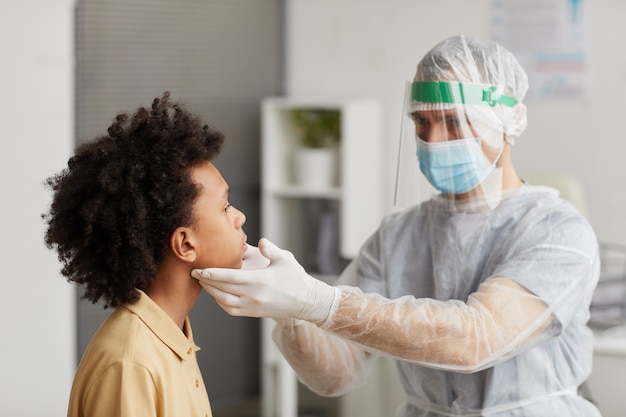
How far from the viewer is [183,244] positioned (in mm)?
1364

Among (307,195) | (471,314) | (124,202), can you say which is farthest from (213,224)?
(307,195)

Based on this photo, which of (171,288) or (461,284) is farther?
(461,284)

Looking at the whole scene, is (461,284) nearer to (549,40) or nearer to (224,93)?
(549,40)

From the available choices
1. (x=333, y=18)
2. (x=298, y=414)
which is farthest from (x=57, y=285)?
(x=333, y=18)

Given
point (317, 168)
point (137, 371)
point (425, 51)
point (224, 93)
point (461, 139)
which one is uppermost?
point (425, 51)

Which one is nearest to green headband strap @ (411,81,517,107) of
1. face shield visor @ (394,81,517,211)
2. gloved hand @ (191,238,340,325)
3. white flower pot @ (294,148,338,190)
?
face shield visor @ (394,81,517,211)

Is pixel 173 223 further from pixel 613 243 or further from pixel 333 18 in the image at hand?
pixel 333 18

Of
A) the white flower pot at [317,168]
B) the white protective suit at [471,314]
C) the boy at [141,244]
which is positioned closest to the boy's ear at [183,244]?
the boy at [141,244]

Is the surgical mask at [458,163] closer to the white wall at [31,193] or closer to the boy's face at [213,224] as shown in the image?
the boy's face at [213,224]

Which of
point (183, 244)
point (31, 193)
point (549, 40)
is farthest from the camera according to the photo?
point (549, 40)

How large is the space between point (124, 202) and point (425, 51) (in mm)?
2406

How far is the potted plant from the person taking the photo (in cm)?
353

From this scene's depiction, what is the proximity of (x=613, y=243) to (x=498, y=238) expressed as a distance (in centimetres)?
Answer: 175

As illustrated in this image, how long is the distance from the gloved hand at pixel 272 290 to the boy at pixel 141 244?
45mm
